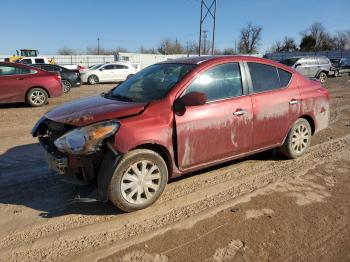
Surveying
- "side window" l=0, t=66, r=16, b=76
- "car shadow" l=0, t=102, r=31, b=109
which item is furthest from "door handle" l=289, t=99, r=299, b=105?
"car shadow" l=0, t=102, r=31, b=109

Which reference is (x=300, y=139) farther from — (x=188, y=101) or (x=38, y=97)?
(x=38, y=97)

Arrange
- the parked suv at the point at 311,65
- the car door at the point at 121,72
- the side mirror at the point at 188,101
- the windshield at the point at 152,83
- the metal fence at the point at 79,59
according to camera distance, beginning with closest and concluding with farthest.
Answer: the side mirror at the point at 188,101, the windshield at the point at 152,83, the parked suv at the point at 311,65, the car door at the point at 121,72, the metal fence at the point at 79,59

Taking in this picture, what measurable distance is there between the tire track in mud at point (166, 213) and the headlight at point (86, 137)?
0.81 metres

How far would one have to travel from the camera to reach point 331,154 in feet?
20.3

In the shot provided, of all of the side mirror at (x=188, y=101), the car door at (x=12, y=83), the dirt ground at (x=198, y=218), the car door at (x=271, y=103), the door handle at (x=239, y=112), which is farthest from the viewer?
the car door at (x=12, y=83)

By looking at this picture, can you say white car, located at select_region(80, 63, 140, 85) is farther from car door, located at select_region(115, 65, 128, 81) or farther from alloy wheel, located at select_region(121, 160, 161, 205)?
alloy wheel, located at select_region(121, 160, 161, 205)

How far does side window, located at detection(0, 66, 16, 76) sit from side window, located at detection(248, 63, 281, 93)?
881 centimetres

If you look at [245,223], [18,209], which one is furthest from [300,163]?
[18,209]

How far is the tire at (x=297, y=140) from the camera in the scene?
571 cm

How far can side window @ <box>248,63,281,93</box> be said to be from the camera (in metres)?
5.18

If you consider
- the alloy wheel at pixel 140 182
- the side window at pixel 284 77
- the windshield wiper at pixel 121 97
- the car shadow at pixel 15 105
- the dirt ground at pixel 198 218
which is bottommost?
the dirt ground at pixel 198 218

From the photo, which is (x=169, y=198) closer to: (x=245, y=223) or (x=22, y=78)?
(x=245, y=223)

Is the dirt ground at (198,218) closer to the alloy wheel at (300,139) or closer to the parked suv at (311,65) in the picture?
the alloy wheel at (300,139)

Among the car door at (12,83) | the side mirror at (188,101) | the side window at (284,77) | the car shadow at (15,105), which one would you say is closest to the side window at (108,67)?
the car shadow at (15,105)
